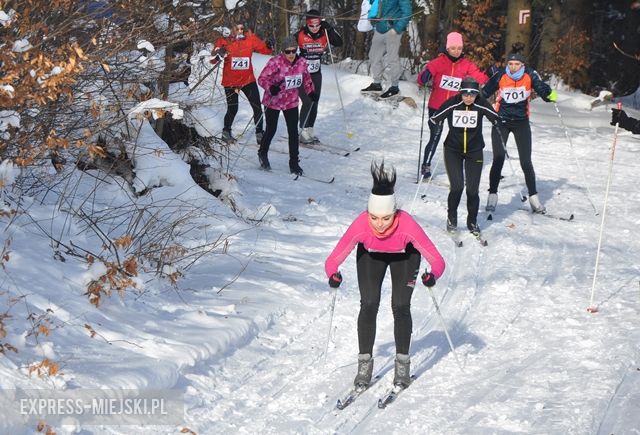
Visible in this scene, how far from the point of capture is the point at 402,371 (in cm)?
653

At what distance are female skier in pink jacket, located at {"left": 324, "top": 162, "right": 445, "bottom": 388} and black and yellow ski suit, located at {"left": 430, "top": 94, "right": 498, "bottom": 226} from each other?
382 cm

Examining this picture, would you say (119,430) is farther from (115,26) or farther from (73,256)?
(115,26)

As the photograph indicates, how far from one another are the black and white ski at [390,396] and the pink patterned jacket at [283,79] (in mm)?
6688

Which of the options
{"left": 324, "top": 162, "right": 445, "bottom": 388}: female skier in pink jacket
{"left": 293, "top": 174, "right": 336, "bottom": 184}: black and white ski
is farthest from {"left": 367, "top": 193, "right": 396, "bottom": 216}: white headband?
{"left": 293, "top": 174, "right": 336, "bottom": 184}: black and white ski

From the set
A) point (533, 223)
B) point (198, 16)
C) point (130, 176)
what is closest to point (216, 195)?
point (130, 176)

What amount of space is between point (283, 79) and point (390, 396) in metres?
6.96

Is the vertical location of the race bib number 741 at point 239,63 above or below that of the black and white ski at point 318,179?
above

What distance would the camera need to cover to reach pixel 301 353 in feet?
23.5

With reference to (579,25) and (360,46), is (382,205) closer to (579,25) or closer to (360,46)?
(579,25)

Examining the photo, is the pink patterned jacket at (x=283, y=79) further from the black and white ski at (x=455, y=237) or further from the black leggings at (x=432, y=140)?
the black and white ski at (x=455, y=237)

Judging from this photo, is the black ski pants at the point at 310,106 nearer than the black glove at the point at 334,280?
No

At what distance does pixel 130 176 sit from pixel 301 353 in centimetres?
363

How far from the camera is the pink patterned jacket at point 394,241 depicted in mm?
6277

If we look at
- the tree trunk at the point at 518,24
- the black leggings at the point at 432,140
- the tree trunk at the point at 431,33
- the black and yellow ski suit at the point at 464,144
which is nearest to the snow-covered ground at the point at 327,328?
the black and yellow ski suit at the point at 464,144
